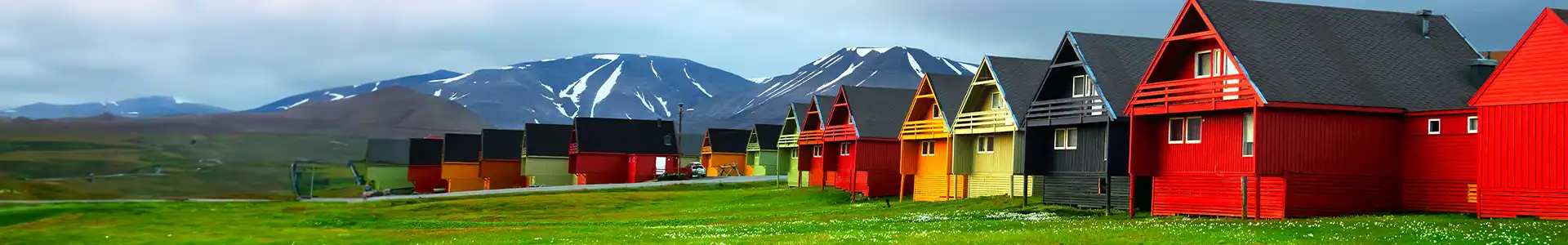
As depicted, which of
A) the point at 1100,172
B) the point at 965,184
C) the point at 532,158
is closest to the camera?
the point at 1100,172

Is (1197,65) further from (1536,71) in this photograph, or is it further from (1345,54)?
(1536,71)

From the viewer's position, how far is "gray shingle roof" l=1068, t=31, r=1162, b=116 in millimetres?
47062

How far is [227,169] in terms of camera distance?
1384 centimetres

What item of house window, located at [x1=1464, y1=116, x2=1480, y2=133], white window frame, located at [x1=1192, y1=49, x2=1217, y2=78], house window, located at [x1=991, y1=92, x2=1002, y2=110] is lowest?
house window, located at [x1=1464, y1=116, x2=1480, y2=133]

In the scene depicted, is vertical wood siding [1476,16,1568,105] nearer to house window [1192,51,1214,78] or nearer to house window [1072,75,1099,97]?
house window [1192,51,1214,78]

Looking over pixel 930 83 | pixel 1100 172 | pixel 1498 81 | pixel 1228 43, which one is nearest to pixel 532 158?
pixel 930 83

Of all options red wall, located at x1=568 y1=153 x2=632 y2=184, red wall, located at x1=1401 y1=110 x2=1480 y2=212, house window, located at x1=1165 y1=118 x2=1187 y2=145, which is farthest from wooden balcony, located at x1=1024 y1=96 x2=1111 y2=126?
red wall, located at x1=568 y1=153 x2=632 y2=184

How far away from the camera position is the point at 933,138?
64062 millimetres

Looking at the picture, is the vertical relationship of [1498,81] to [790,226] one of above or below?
above

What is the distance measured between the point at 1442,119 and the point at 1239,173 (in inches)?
219

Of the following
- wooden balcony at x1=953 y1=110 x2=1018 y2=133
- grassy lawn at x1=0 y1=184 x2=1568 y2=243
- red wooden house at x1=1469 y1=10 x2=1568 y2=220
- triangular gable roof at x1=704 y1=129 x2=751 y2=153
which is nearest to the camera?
grassy lawn at x1=0 y1=184 x2=1568 y2=243

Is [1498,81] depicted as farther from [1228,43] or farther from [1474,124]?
[1228,43]

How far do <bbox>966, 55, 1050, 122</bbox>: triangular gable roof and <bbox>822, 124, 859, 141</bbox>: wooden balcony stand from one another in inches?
559

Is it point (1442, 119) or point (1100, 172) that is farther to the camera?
point (1100, 172)
